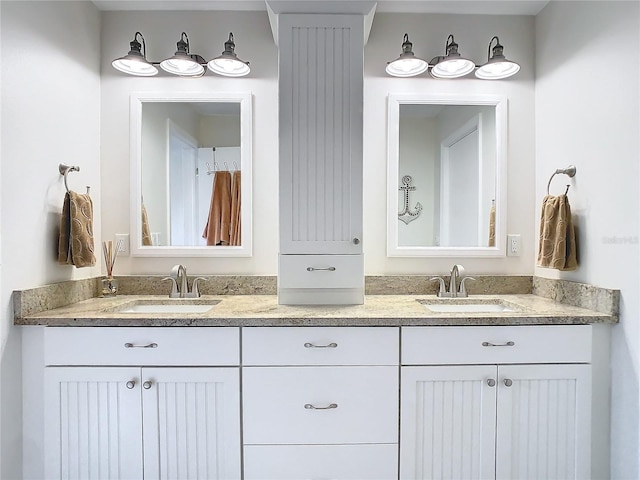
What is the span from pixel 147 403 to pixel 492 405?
135 centimetres

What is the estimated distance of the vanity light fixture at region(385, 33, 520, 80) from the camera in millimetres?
1933

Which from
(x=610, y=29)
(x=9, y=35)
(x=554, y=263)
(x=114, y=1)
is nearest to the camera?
(x=9, y=35)

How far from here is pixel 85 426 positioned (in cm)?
153

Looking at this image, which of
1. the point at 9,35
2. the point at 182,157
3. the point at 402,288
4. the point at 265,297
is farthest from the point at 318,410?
the point at 9,35

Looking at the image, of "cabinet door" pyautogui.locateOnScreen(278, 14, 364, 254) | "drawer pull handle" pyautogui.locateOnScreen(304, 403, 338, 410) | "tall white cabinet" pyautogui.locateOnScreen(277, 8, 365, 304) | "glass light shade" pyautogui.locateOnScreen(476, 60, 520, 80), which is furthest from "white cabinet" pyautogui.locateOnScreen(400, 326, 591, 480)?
"glass light shade" pyautogui.locateOnScreen(476, 60, 520, 80)

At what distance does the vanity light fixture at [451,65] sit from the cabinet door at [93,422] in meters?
1.86

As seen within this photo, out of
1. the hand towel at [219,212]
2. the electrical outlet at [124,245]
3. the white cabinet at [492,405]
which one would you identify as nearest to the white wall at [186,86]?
the electrical outlet at [124,245]

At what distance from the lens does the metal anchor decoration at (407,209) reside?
6.81ft

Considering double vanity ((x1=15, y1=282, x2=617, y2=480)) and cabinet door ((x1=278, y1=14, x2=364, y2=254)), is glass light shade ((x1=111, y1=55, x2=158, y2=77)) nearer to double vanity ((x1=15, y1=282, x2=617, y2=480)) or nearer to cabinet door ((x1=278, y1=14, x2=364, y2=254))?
cabinet door ((x1=278, y1=14, x2=364, y2=254))

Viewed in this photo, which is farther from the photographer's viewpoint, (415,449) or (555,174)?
(555,174)

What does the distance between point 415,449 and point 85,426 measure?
1295 millimetres

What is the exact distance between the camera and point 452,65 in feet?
6.49

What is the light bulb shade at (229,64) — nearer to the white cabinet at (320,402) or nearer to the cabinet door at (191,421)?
the white cabinet at (320,402)

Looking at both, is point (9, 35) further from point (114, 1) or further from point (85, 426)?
point (85, 426)
